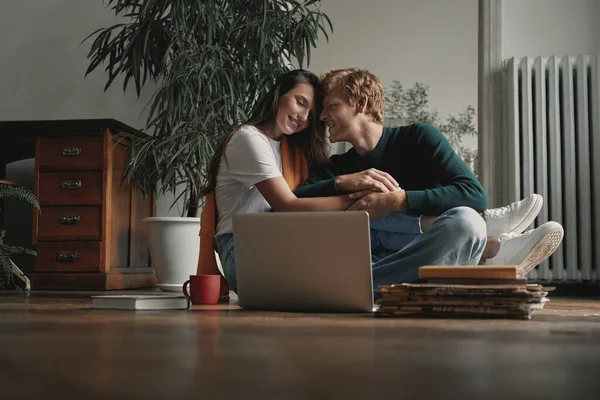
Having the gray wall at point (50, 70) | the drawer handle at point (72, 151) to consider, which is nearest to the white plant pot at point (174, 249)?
the drawer handle at point (72, 151)

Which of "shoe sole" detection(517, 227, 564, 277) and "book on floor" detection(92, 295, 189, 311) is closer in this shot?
"book on floor" detection(92, 295, 189, 311)

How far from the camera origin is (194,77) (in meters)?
3.62

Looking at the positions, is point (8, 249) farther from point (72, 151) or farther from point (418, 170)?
point (418, 170)

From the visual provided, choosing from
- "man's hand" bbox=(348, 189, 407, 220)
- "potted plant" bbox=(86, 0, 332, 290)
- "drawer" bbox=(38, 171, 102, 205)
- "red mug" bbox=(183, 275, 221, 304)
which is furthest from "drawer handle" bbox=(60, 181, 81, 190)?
"man's hand" bbox=(348, 189, 407, 220)

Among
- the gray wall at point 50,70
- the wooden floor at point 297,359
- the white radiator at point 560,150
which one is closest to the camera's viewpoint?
the wooden floor at point 297,359

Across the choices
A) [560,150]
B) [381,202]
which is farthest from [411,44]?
[381,202]

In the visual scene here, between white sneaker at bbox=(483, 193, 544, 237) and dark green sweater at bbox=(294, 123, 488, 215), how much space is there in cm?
93

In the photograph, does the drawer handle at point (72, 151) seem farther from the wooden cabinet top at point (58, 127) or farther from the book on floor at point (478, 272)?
the book on floor at point (478, 272)

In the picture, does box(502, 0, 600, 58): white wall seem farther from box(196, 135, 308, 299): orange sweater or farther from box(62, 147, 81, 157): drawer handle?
box(62, 147, 81, 157): drawer handle

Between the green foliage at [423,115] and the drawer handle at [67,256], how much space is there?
2.08m

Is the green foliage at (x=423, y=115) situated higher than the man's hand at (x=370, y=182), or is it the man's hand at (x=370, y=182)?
the green foliage at (x=423, y=115)

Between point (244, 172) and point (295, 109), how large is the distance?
304 mm

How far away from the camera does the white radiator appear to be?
4.02m

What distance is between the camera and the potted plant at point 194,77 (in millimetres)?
3602
